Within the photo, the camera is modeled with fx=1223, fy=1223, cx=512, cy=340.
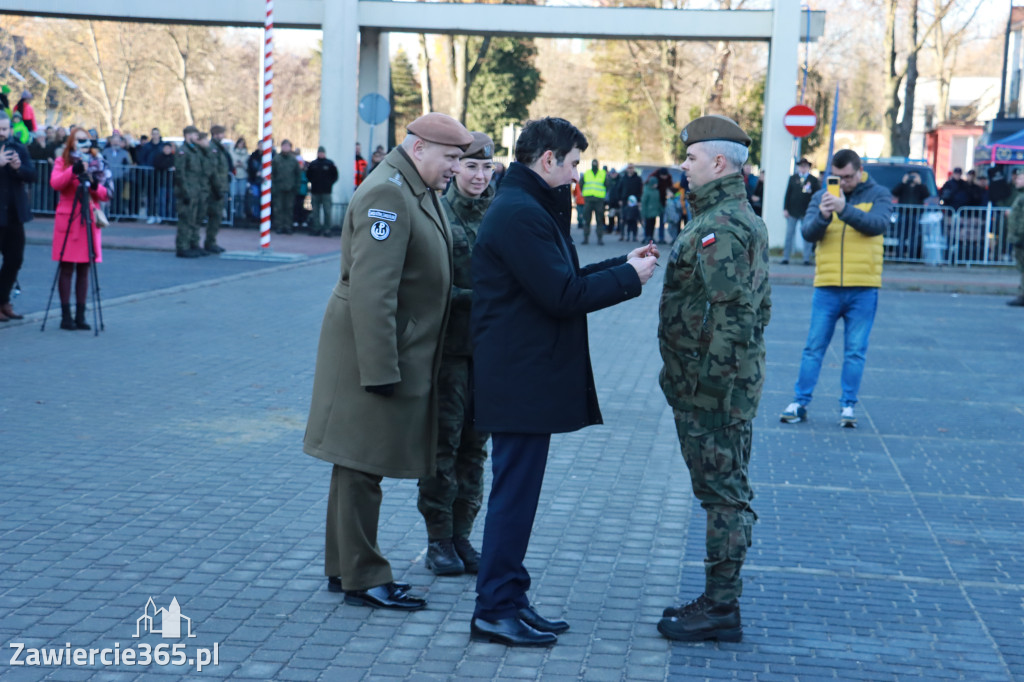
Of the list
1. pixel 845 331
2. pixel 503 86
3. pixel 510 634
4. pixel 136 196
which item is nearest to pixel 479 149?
pixel 510 634

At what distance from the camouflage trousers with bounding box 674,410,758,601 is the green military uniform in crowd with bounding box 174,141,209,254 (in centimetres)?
1525

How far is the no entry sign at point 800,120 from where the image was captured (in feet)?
72.4

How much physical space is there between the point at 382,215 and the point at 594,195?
2203 cm

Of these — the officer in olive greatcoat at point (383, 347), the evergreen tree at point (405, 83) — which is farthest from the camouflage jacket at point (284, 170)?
the evergreen tree at point (405, 83)

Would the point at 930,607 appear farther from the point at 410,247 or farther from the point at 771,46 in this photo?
the point at 771,46

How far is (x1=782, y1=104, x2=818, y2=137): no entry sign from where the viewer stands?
72.4ft

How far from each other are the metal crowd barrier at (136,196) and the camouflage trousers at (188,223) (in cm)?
551

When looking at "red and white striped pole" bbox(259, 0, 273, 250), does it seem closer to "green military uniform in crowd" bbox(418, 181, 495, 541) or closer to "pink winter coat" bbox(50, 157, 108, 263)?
"pink winter coat" bbox(50, 157, 108, 263)

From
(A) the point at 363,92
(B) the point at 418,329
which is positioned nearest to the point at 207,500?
(B) the point at 418,329

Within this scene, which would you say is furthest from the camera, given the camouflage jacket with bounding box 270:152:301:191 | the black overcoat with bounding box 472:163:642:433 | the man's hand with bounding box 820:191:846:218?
the camouflage jacket with bounding box 270:152:301:191

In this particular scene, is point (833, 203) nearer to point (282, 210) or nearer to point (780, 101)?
point (780, 101)

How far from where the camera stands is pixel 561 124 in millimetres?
4262

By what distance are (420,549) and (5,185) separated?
290 inches

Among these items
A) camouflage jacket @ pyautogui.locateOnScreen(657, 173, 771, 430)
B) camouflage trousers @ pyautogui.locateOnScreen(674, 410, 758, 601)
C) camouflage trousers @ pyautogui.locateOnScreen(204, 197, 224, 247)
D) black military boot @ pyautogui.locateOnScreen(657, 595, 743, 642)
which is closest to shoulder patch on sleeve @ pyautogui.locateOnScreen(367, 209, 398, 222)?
camouflage jacket @ pyautogui.locateOnScreen(657, 173, 771, 430)
